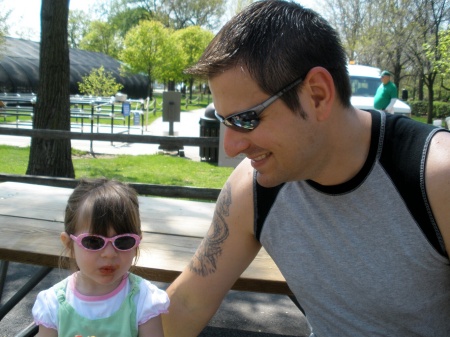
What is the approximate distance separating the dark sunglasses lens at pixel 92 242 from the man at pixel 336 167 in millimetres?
485

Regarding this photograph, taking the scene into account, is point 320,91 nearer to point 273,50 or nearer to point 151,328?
point 273,50

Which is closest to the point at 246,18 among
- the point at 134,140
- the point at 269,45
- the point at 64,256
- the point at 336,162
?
the point at 269,45

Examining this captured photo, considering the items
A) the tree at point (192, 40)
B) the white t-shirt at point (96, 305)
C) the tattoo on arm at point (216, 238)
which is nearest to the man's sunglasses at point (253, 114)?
the tattoo on arm at point (216, 238)

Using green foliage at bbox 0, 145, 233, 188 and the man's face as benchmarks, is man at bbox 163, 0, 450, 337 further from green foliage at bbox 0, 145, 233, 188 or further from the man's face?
green foliage at bbox 0, 145, 233, 188

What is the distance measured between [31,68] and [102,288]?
3209 centimetres

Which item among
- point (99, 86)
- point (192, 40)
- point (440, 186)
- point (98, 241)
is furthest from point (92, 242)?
point (192, 40)

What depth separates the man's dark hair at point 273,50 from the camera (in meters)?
1.42

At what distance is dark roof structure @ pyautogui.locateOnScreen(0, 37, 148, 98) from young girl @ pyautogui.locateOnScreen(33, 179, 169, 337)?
924 inches

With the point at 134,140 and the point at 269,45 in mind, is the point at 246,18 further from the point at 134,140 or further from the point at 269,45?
the point at 134,140

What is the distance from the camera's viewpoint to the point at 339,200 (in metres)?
1.48

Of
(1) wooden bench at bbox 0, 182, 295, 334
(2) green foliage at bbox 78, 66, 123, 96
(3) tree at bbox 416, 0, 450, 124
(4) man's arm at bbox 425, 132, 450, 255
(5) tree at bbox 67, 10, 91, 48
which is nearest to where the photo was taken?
(4) man's arm at bbox 425, 132, 450, 255

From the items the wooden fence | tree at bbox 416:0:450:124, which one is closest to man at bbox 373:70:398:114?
the wooden fence

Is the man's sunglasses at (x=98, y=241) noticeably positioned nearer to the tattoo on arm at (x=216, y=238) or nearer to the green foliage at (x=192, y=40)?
the tattoo on arm at (x=216, y=238)

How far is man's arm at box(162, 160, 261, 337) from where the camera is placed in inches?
68.5
